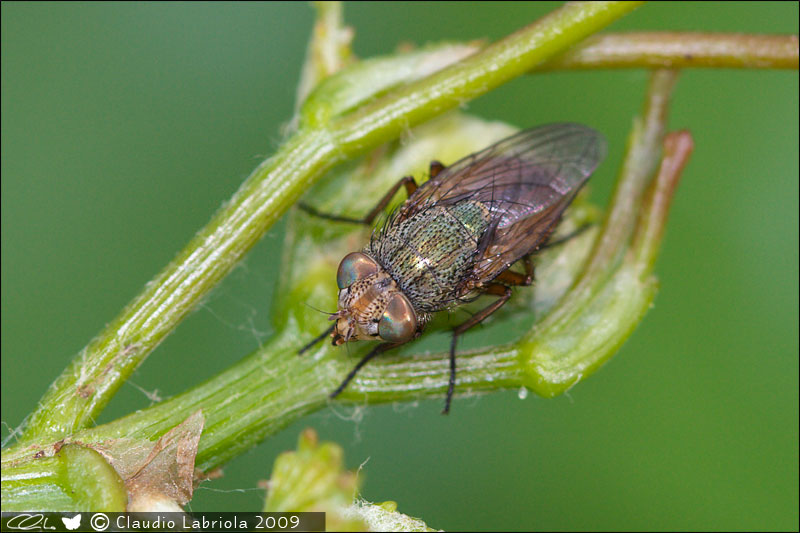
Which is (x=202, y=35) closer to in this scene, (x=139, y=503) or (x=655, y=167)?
(x=655, y=167)

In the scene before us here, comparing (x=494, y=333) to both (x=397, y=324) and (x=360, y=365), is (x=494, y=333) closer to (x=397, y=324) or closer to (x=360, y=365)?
(x=397, y=324)

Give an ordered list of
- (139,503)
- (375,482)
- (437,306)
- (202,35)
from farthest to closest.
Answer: (202,35) < (375,482) < (437,306) < (139,503)

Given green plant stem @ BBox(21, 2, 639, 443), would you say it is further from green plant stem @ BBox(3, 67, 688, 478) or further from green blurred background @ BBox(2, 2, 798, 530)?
green blurred background @ BBox(2, 2, 798, 530)

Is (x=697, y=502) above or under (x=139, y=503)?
above

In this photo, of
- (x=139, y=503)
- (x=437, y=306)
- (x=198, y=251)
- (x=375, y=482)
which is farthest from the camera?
(x=375, y=482)

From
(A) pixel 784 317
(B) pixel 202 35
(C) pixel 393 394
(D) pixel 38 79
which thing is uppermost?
(B) pixel 202 35

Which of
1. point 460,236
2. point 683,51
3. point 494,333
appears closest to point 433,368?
point 460,236

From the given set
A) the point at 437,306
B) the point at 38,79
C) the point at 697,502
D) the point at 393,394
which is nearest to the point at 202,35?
the point at 38,79

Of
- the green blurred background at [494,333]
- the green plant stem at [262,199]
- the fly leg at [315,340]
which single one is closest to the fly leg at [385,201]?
the green plant stem at [262,199]
